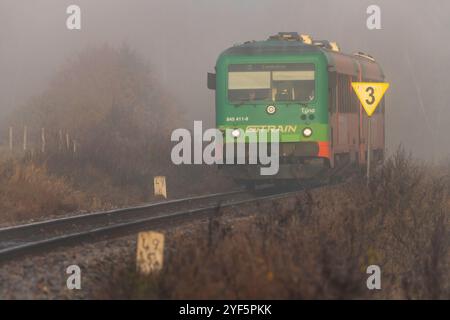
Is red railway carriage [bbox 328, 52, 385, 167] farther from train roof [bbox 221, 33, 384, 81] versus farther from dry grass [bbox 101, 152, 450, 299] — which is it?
dry grass [bbox 101, 152, 450, 299]

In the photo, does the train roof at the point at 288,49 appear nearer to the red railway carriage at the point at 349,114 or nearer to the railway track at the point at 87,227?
the red railway carriage at the point at 349,114

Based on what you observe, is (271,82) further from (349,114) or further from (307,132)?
(349,114)

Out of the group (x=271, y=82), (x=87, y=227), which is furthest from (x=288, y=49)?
(x=87, y=227)

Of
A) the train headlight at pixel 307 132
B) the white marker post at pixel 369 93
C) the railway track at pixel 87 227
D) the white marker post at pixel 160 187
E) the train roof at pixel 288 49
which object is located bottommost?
the white marker post at pixel 160 187

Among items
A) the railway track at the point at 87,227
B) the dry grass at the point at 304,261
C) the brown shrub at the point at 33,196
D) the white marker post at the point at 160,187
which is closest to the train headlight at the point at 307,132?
the railway track at the point at 87,227

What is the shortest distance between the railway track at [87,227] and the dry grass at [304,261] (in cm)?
102

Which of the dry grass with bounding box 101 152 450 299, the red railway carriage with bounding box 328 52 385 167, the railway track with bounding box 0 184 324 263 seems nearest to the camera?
the dry grass with bounding box 101 152 450 299

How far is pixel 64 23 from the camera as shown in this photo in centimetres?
6412

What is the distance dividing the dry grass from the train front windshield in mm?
6073

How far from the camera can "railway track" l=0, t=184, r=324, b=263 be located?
12120 millimetres

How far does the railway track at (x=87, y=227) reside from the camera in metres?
12.1

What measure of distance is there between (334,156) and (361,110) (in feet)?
11.2

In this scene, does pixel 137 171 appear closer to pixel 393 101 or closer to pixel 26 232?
pixel 26 232

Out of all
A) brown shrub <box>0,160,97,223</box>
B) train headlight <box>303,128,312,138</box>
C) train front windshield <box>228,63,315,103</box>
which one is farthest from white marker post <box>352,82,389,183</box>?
brown shrub <box>0,160,97,223</box>
